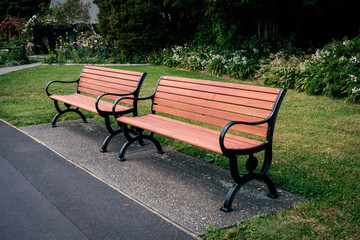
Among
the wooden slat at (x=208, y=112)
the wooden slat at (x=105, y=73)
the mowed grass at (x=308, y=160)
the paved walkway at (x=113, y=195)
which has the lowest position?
the mowed grass at (x=308, y=160)

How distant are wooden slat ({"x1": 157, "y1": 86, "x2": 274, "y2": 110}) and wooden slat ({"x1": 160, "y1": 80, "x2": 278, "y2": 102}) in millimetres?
36

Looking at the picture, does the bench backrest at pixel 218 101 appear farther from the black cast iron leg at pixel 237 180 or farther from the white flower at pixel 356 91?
the white flower at pixel 356 91

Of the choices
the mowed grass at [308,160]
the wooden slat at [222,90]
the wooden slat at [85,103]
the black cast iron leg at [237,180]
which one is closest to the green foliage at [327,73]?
the mowed grass at [308,160]

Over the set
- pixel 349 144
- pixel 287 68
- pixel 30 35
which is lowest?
pixel 349 144

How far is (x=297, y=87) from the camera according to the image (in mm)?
9172

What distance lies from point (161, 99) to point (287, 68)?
636cm

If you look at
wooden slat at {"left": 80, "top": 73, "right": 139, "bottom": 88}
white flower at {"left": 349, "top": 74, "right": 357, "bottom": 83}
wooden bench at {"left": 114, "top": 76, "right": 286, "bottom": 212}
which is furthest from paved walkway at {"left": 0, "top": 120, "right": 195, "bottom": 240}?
white flower at {"left": 349, "top": 74, "right": 357, "bottom": 83}

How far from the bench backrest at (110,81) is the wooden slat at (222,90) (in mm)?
525

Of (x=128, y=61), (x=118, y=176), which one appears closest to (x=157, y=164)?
(x=118, y=176)

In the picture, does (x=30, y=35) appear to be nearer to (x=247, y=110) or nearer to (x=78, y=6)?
(x=78, y=6)

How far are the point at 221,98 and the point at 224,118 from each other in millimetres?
236

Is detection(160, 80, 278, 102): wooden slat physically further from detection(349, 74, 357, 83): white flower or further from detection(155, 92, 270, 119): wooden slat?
detection(349, 74, 357, 83): white flower

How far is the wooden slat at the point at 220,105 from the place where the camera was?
346 cm

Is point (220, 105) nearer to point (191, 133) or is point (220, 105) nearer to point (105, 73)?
point (191, 133)
